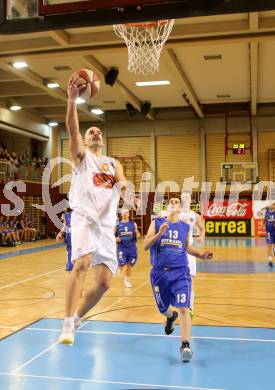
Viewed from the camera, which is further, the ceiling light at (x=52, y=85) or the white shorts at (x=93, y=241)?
the ceiling light at (x=52, y=85)

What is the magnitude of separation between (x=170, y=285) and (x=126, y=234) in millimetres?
4849

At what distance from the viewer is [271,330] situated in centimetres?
720

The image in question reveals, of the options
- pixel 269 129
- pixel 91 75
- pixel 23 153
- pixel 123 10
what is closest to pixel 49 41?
pixel 123 10

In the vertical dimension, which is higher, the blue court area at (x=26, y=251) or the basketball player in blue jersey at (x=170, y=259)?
the basketball player in blue jersey at (x=170, y=259)

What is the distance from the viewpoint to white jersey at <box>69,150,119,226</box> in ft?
14.5

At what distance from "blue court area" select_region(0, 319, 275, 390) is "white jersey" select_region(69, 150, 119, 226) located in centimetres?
186

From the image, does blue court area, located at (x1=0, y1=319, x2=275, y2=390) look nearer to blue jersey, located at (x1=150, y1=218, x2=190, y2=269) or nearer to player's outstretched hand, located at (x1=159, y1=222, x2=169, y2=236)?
blue jersey, located at (x1=150, y1=218, x2=190, y2=269)

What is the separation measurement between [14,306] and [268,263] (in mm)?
8298

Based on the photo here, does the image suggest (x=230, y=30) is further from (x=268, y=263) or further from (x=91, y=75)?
(x=91, y=75)

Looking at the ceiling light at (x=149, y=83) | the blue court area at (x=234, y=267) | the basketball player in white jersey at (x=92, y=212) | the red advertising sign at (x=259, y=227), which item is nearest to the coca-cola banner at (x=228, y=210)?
the red advertising sign at (x=259, y=227)

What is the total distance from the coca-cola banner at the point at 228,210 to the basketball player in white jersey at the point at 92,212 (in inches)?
854

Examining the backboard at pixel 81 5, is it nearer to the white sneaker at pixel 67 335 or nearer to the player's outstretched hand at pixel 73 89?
the player's outstretched hand at pixel 73 89

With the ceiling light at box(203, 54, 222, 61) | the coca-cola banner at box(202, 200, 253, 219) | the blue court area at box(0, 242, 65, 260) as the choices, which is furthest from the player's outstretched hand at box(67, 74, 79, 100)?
the coca-cola banner at box(202, 200, 253, 219)

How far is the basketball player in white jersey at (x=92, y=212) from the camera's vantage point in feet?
14.0
